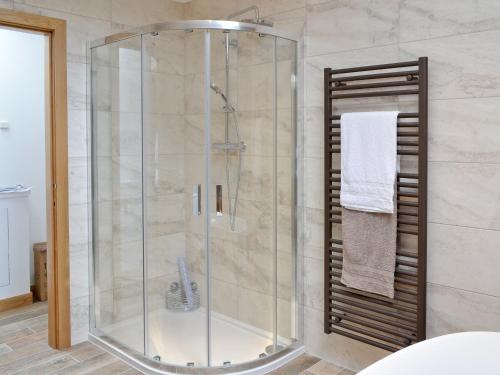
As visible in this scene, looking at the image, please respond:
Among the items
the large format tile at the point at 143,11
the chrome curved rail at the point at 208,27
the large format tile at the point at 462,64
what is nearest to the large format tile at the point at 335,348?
the large format tile at the point at 462,64

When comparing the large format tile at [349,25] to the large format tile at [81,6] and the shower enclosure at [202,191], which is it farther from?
the large format tile at [81,6]

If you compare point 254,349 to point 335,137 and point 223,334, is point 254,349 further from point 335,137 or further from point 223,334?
point 335,137

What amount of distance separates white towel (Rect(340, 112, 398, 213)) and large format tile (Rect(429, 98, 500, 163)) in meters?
0.20

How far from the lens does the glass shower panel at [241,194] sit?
267cm

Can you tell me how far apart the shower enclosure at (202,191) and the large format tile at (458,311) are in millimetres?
864

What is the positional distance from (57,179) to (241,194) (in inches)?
47.2

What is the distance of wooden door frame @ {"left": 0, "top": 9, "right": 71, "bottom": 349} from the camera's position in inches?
118

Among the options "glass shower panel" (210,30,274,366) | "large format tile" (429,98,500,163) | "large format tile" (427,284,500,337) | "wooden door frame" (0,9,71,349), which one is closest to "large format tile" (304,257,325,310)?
"glass shower panel" (210,30,274,366)

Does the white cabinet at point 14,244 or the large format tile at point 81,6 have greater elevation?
the large format tile at point 81,6

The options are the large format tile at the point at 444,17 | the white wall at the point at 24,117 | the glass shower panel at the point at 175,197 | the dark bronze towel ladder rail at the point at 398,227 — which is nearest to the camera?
the large format tile at the point at 444,17

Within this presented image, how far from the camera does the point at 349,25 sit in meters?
2.71

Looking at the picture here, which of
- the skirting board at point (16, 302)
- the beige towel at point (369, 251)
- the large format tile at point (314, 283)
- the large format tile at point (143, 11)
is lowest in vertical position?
the skirting board at point (16, 302)

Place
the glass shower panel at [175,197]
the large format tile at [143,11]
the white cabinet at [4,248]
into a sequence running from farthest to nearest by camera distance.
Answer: the white cabinet at [4,248]
the large format tile at [143,11]
the glass shower panel at [175,197]

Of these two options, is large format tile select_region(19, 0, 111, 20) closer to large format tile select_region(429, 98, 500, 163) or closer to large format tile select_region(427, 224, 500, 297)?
large format tile select_region(429, 98, 500, 163)
